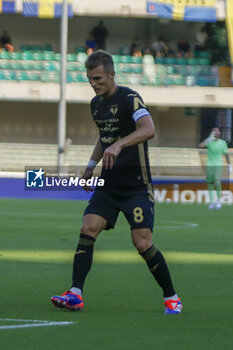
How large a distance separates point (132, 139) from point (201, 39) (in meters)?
38.6

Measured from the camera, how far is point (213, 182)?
2741 centimetres

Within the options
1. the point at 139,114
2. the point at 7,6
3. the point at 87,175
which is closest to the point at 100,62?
the point at 139,114

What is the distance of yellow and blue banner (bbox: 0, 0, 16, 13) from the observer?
4141 centimetres

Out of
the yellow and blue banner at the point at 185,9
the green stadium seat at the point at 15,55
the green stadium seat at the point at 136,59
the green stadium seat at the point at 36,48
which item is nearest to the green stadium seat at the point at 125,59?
the green stadium seat at the point at 136,59

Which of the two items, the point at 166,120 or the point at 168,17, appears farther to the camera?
the point at 166,120

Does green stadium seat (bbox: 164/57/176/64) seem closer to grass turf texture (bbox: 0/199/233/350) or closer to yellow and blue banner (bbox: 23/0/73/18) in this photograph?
yellow and blue banner (bbox: 23/0/73/18)

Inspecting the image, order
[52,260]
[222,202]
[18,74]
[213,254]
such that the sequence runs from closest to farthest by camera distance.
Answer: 1. [52,260]
2. [213,254]
3. [222,202]
4. [18,74]

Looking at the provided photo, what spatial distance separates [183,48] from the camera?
44.4 m

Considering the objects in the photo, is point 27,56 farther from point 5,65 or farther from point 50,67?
point 50,67

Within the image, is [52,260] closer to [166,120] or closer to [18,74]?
[18,74]

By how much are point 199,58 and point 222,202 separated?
15181 millimetres

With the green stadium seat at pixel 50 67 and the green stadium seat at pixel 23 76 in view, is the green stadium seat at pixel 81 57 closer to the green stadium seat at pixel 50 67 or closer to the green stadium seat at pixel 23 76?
the green stadium seat at pixel 50 67

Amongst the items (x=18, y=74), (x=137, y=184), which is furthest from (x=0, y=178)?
(x=137, y=184)

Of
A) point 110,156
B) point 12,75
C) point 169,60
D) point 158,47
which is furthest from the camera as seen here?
point 158,47
